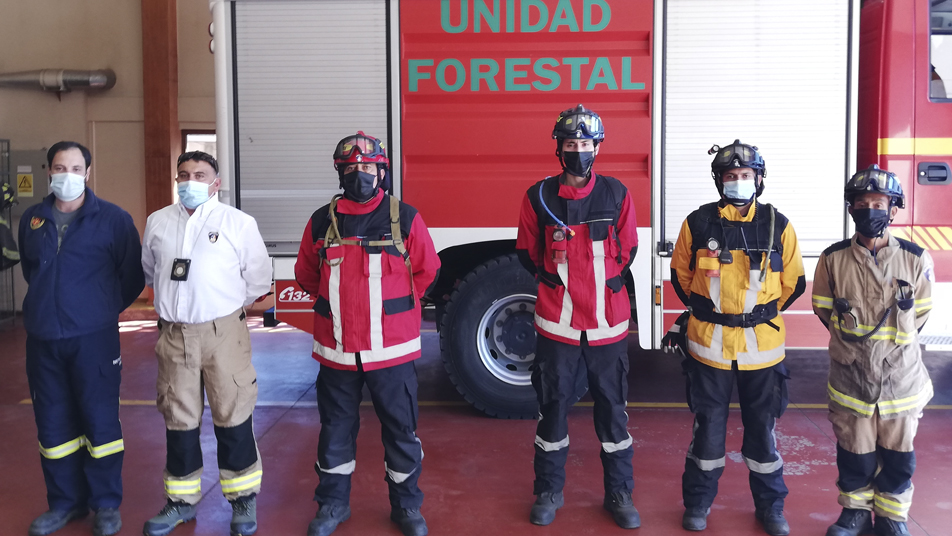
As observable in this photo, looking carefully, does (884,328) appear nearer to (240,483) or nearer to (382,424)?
(382,424)

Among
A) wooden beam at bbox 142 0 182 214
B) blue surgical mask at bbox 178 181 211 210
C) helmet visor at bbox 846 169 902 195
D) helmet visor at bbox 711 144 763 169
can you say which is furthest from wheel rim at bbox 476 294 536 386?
wooden beam at bbox 142 0 182 214

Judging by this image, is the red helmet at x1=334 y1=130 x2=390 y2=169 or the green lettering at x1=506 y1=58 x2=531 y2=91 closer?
the red helmet at x1=334 y1=130 x2=390 y2=169

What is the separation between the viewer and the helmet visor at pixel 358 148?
326cm

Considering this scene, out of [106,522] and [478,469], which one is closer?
[106,522]

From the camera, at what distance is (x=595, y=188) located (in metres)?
3.52

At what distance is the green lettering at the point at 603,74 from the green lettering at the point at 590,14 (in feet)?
0.66

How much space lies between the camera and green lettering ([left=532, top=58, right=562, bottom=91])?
4633mm

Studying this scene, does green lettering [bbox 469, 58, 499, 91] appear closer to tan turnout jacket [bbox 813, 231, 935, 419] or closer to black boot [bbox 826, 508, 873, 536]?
tan turnout jacket [bbox 813, 231, 935, 419]

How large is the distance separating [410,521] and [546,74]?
2.82m

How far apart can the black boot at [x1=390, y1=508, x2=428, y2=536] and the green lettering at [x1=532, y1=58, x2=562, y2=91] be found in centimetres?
269

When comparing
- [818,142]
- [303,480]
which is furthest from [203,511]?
[818,142]

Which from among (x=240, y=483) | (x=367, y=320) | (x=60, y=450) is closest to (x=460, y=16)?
(x=367, y=320)

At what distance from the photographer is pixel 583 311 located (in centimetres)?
344

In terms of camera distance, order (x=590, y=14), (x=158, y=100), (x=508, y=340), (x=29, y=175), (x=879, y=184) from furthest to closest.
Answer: (x=158, y=100)
(x=29, y=175)
(x=508, y=340)
(x=590, y=14)
(x=879, y=184)
